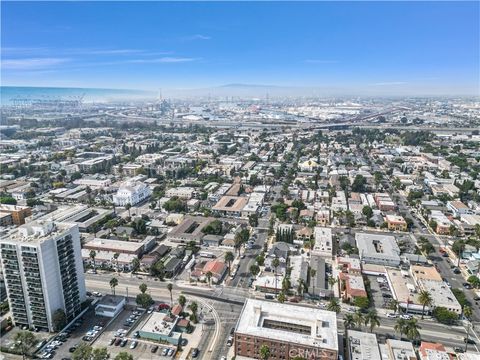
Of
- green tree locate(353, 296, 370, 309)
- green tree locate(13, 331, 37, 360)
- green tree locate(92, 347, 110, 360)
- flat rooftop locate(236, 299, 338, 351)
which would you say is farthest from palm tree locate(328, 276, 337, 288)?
green tree locate(13, 331, 37, 360)

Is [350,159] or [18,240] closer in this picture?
[18,240]

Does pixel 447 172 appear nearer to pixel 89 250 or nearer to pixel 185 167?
pixel 185 167

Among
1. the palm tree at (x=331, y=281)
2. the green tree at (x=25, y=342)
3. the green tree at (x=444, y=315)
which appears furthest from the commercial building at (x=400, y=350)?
the green tree at (x=25, y=342)

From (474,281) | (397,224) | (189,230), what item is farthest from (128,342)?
(397,224)

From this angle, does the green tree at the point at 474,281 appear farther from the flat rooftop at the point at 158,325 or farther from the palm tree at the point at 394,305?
the flat rooftop at the point at 158,325

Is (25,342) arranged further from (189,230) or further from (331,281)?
(331,281)

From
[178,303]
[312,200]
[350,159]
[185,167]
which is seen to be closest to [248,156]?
[185,167]
